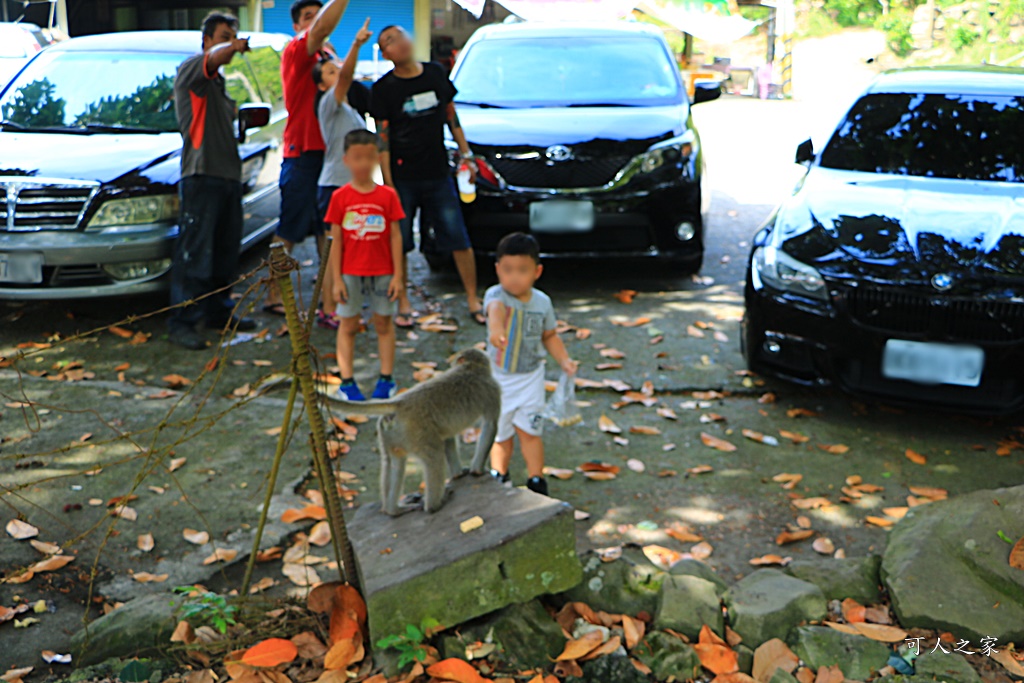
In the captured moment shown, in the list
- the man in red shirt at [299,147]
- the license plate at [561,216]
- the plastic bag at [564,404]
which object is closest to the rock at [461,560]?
the plastic bag at [564,404]

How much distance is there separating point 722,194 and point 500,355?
28.4ft

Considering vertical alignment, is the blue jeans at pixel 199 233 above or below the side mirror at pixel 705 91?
below

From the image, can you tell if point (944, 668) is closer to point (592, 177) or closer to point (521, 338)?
point (521, 338)

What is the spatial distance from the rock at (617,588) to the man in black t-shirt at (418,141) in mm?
3348

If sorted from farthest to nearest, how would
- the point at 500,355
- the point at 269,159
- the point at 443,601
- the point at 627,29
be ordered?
the point at 627,29
the point at 269,159
the point at 500,355
the point at 443,601

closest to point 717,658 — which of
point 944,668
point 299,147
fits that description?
point 944,668

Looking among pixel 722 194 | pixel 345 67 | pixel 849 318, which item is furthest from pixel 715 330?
pixel 722 194

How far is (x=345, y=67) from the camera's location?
6.37 m

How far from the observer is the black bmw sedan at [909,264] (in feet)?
16.1

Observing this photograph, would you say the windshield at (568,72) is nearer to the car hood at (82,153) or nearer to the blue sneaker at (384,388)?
the car hood at (82,153)

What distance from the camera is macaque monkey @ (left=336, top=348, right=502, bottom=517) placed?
3496mm

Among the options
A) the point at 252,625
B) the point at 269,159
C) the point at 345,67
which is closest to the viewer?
the point at 252,625

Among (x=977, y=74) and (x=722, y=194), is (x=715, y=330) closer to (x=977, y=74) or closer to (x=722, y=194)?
(x=977, y=74)

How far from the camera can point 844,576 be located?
3736mm
